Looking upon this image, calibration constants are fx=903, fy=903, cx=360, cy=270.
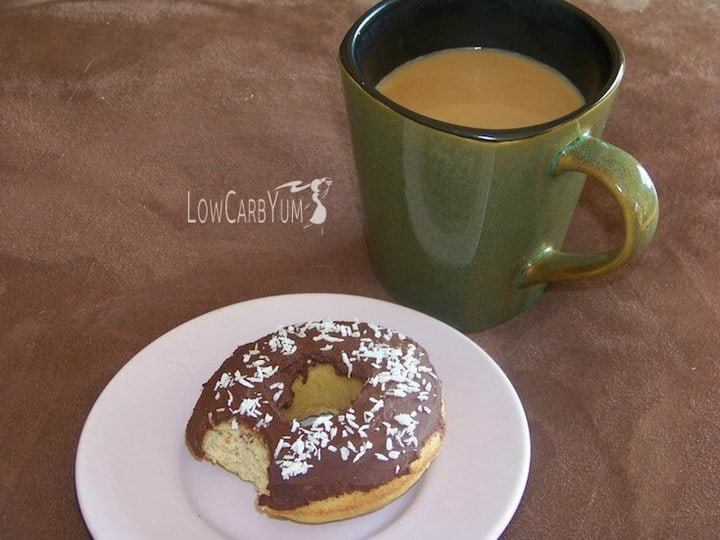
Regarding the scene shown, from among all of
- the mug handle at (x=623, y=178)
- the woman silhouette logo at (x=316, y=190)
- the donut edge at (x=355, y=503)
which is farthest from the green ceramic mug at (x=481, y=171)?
the donut edge at (x=355, y=503)

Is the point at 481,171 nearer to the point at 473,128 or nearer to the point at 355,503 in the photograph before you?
the point at 473,128

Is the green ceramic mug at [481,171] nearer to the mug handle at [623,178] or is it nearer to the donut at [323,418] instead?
the mug handle at [623,178]

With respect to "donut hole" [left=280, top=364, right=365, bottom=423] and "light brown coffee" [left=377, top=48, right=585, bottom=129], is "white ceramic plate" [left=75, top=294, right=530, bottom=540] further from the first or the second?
"light brown coffee" [left=377, top=48, right=585, bottom=129]

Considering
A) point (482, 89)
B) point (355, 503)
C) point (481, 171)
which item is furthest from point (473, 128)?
point (355, 503)

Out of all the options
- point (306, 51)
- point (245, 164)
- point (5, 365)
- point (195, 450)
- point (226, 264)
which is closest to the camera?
point (195, 450)

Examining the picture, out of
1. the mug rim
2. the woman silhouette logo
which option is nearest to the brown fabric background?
the woman silhouette logo

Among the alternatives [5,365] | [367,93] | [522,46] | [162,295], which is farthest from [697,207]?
[5,365]

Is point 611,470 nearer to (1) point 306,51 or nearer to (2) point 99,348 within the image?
(2) point 99,348
